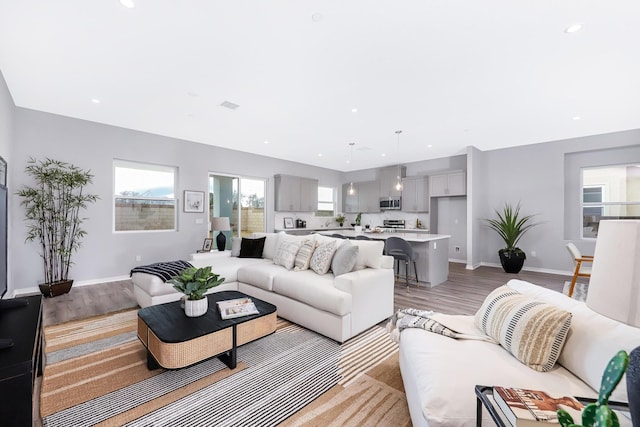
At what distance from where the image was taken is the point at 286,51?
103 inches

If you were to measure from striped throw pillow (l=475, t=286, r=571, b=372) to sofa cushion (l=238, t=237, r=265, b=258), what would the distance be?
3424 mm

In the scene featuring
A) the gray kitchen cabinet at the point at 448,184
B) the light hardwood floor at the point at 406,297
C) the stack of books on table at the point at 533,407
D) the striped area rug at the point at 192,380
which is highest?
the gray kitchen cabinet at the point at 448,184

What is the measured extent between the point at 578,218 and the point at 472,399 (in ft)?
21.6

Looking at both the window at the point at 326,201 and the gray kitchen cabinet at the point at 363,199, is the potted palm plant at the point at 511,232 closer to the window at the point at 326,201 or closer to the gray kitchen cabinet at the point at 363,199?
the gray kitchen cabinet at the point at 363,199

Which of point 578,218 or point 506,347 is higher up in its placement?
point 578,218

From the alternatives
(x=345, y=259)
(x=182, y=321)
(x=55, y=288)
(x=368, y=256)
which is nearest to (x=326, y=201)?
(x=368, y=256)

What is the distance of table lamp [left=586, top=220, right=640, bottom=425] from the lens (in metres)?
0.66

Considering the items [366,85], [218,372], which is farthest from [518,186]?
[218,372]

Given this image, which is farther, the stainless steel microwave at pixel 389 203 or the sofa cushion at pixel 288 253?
the stainless steel microwave at pixel 389 203

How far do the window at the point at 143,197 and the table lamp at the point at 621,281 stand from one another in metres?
6.00

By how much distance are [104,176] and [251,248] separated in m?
2.86

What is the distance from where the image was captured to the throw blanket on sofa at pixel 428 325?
165 centimetres

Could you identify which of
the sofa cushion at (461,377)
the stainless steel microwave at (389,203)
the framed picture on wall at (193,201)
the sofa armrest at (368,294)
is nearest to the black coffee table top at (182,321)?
the sofa armrest at (368,294)

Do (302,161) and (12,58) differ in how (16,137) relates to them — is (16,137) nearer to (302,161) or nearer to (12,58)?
(12,58)
